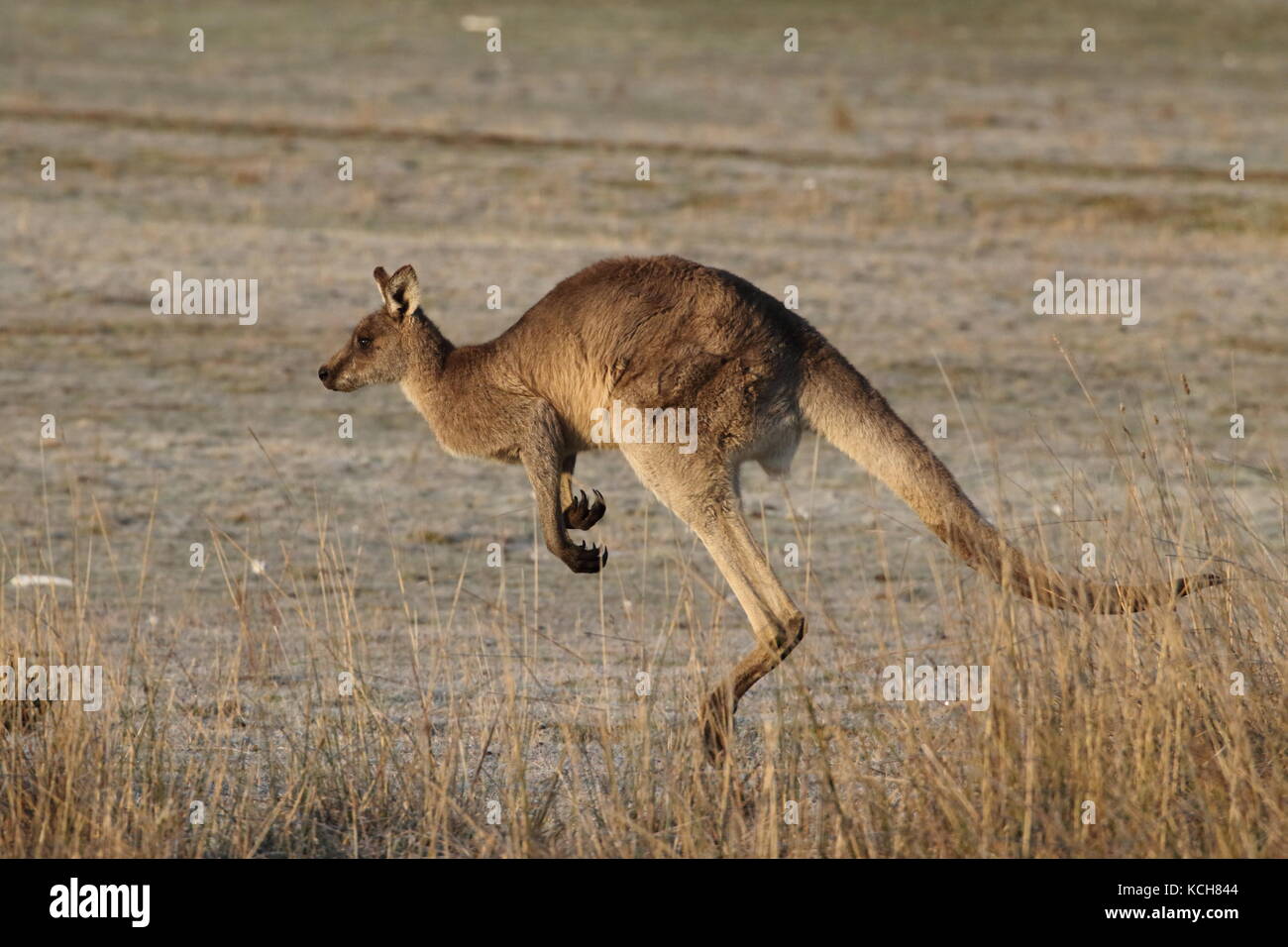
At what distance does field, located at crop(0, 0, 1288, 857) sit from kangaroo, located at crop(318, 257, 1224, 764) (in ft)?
0.54

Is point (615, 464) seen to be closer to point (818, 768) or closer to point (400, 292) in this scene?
point (400, 292)

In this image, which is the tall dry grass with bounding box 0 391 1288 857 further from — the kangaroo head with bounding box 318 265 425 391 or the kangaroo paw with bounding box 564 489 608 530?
the kangaroo head with bounding box 318 265 425 391

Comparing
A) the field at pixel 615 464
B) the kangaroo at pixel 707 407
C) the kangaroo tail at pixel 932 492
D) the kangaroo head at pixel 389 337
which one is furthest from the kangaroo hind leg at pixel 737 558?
the kangaroo head at pixel 389 337

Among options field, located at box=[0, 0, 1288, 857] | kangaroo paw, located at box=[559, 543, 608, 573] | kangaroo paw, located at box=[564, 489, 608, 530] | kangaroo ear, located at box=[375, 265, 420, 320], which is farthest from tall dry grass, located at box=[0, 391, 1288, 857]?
kangaroo ear, located at box=[375, 265, 420, 320]

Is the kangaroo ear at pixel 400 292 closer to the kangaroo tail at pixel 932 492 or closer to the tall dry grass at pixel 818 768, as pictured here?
the tall dry grass at pixel 818 768

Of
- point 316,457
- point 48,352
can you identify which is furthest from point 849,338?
point 48,352

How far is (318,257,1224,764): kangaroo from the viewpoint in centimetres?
532

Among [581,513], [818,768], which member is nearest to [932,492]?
[818,768]

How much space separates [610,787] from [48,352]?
7661 mm

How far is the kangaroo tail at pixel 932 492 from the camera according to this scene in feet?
15.6

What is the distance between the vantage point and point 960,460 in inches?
391

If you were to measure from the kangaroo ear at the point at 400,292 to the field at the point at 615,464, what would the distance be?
0.88 m

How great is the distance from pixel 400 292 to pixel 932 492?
5.95ft

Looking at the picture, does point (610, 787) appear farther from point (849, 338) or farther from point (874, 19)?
point (874, 19)
